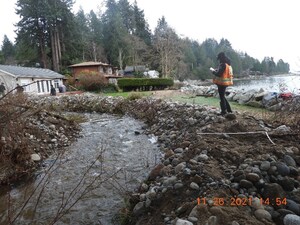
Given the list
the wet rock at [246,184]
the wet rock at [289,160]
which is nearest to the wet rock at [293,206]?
the wet rock at [246,184]

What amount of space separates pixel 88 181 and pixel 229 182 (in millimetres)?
2981

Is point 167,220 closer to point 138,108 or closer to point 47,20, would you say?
point 138,108

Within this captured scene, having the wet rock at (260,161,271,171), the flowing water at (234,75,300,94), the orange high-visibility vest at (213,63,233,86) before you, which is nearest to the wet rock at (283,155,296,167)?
the wet rock at (260,161,271,171)

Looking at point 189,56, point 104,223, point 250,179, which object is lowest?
point 104,223

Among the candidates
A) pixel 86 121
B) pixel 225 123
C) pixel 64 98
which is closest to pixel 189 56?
pixel 64 98

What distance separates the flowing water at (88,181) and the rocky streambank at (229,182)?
2.23ft

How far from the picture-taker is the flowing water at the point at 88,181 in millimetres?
3764

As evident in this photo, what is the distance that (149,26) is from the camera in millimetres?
58906

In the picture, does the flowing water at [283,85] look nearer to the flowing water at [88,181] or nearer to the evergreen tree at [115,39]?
the flowing water at [88,181]

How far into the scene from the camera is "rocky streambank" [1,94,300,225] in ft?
8.75

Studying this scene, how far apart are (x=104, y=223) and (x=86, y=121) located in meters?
8.75

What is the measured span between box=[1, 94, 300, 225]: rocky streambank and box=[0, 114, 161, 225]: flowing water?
681 mm

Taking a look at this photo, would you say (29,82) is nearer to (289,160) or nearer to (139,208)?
(139,208)

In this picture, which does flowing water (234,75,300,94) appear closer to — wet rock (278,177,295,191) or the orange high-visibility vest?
the orange high-visibility vest
